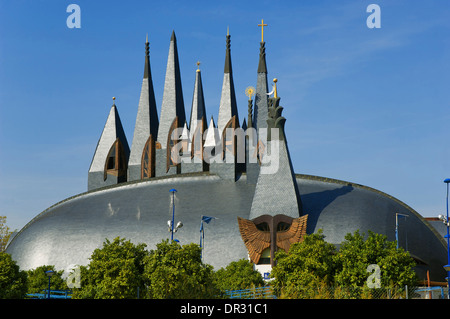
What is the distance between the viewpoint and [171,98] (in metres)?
77.8

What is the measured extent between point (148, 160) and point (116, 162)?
485 centimetres

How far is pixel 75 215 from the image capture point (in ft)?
224

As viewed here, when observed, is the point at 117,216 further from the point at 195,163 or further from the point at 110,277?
the point at 110,277

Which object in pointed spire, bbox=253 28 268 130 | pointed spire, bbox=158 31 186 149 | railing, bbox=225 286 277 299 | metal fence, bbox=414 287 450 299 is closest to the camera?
railing, bbox=225 286 277 299

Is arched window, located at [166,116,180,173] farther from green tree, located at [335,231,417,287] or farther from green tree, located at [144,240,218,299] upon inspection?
green tree, located at [335,231,417,287]

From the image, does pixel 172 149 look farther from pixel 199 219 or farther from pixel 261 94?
pixel 199 219

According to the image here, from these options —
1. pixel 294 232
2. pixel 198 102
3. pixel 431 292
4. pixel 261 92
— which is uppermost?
pixel 198 102

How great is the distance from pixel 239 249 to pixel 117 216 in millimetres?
14397

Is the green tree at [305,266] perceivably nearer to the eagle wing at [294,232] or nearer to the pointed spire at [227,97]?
the eagle wing at [294,232]

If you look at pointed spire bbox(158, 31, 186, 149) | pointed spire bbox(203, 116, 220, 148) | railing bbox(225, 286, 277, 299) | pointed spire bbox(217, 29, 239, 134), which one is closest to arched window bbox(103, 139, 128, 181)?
pointed spire bbox(158, 31, 186, 149)

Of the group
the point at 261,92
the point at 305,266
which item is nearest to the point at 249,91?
the point at 261,92

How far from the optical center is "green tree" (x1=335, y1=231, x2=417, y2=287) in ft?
123

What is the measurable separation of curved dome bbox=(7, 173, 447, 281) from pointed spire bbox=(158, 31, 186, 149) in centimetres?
849
